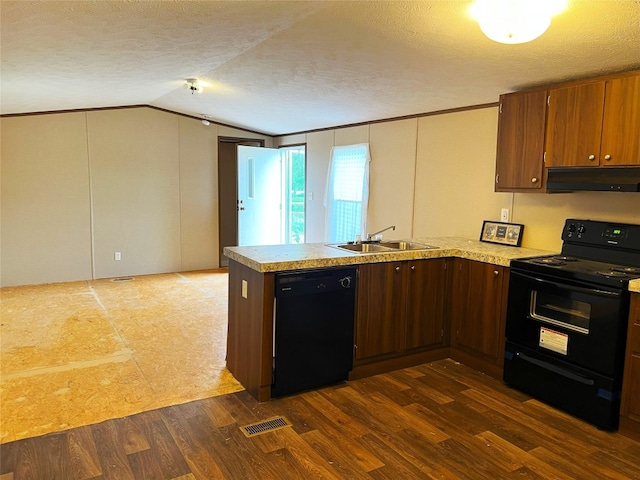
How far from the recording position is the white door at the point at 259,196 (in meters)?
7.22

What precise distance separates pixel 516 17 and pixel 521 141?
1477 mm

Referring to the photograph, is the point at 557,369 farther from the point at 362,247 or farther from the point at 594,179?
the point at 362,247

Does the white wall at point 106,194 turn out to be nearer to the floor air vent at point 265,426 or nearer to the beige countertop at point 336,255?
the beige countertop at point 336,255

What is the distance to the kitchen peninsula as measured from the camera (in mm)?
2908

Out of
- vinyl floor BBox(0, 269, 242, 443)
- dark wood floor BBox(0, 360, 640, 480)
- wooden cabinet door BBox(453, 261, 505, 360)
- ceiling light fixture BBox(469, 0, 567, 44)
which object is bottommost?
dark wood floor BBox(0, 360, 640, 480)

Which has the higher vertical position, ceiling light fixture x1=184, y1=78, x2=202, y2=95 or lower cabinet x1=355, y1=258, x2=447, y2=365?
ceiling light fixture x1=184, y1=78, x2=202, y2=95

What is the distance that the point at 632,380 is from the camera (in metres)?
2.56

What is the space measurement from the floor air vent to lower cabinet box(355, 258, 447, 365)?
784 millimetres

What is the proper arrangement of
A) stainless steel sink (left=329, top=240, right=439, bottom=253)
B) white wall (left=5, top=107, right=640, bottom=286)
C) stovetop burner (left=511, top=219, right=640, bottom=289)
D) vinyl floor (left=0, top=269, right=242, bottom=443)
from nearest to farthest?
stovetop burner (left=511, top=219, right=640, bottom=289)
vinyl floor (left=0, top=269, right=242, bottom=443)
stainless steel sink (left=329, top=240, right=439, bottom=253)
white wall (left=5, top=107, right=640, bottom=286)

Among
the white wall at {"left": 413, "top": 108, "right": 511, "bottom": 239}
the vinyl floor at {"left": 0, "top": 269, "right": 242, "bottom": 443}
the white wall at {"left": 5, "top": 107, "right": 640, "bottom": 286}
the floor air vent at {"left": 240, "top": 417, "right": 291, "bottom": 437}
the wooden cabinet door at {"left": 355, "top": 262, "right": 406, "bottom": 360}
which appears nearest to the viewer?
the floor air vent at {"left": 240, "top": 417, "right": 291, "bottom": 437}

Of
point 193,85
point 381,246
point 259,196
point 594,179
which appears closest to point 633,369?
point 594,179

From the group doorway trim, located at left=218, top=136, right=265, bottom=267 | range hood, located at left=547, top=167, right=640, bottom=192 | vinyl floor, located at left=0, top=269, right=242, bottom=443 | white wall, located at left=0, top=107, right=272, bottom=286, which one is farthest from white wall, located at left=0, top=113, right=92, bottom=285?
range hood, located at left=547, top=167, right=640, bottom=192

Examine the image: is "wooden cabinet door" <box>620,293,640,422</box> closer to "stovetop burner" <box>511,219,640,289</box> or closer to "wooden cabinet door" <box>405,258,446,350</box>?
"stovetop burner" <box>511,219,640,289</box>

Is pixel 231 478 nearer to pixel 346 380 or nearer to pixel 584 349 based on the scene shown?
pixel 346 380
